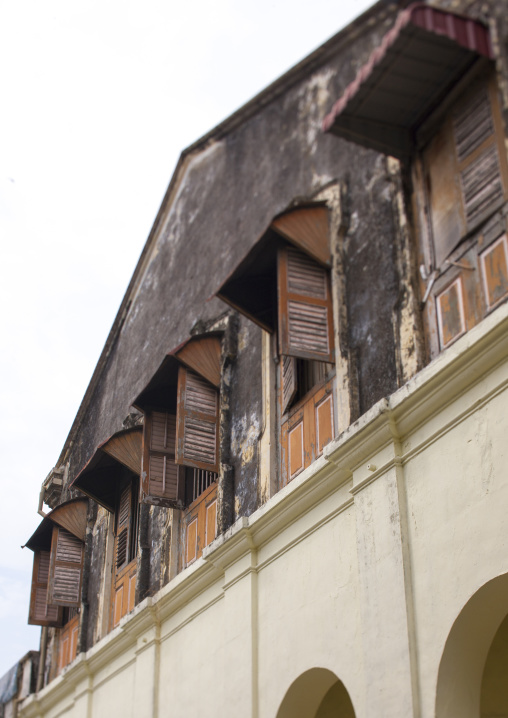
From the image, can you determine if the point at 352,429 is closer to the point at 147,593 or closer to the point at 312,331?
the point at 312,331

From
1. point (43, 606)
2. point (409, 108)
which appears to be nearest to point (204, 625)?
point (409, 108)

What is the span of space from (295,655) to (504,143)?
3740 millimetres

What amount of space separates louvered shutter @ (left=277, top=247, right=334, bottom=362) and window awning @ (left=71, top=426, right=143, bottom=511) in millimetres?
3317

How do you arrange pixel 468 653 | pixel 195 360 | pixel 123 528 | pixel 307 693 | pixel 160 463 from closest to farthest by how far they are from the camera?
pixel 468 653
pixel 307 693
pixel 195 360
pixel 160 463
pixel 123 528

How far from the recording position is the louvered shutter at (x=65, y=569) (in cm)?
1216

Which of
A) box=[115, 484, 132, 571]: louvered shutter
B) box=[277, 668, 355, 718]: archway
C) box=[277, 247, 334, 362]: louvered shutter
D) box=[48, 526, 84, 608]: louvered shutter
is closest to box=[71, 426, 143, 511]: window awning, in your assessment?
box=[115, 484, 132, 571]: louvered shutter

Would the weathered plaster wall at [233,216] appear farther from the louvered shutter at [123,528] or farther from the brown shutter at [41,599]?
the brown shutter at [41,599]

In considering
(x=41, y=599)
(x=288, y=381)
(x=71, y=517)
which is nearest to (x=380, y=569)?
(x=288, y=381)

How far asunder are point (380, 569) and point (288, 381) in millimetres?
2486

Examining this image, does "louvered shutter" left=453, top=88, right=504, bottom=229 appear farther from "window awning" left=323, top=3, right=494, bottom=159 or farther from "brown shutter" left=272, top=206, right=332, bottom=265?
"brown shutter" left=272, top=206, right=332, bottom=265

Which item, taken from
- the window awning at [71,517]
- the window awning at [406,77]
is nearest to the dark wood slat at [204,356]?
the window awning at [406,77]

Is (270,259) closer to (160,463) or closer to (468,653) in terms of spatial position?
(160,463)

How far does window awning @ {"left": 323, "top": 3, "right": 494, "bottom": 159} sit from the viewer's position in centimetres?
588

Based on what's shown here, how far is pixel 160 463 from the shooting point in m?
9.94
